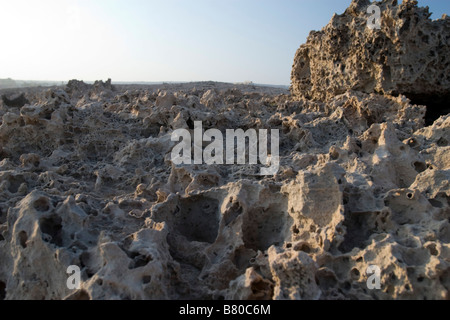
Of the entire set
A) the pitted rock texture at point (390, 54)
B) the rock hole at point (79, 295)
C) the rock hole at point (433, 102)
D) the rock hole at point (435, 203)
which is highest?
the pitted rock texture at point (390, 54)

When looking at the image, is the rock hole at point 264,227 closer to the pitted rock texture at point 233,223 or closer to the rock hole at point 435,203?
the pitted rock texture at point 233,223

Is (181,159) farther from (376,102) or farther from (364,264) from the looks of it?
(376,102)

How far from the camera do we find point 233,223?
2900 mm

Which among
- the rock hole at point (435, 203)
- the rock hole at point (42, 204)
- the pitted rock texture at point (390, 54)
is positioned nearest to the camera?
the rock hole at point (42, 204)

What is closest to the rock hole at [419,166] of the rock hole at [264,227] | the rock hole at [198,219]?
the rock hole at [264,227]

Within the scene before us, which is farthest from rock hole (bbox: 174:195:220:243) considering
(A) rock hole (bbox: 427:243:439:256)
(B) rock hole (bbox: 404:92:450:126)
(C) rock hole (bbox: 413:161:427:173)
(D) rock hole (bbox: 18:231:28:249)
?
(B) rock hole (bbox: 404:92:450:126)

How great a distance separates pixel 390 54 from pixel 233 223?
4410 mm

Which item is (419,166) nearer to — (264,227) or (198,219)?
(264,227)

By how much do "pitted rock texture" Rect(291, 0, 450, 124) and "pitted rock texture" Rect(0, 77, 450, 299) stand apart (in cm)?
139

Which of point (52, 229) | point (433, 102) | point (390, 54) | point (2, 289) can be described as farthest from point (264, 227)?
point (433, 102)

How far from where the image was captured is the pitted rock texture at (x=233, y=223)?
7.26 feet

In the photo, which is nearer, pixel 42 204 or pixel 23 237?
pixel 23 237

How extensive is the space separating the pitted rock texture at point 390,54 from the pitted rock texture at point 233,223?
54.7 inches
